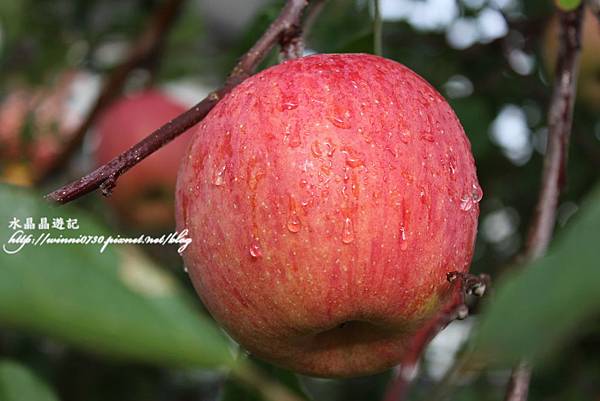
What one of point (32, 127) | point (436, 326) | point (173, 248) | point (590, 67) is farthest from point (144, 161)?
point (436, 326)

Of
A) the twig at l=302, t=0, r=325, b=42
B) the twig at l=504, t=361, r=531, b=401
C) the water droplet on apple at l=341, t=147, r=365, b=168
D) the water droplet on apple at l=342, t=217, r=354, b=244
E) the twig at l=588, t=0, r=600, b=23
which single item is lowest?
the twig at l=504, t=361, r=531, b=401

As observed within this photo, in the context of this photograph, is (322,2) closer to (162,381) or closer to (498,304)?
(498,304)

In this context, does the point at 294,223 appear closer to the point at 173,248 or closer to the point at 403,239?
the point at 403,239

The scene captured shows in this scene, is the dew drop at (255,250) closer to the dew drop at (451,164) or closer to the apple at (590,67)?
the dew drop at (451,164)

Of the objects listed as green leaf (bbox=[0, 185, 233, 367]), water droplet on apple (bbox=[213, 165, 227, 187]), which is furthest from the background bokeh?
water droplet on apple (bbox=[213, 165, 227, 187])

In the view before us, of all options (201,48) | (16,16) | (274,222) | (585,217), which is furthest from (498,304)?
(201,48)

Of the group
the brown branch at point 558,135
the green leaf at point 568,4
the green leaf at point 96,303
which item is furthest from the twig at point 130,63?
the green leaf at point 96,303

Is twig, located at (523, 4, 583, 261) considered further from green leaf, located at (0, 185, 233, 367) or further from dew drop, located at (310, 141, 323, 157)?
green leaf, located at (0, 185, 233, 367)
